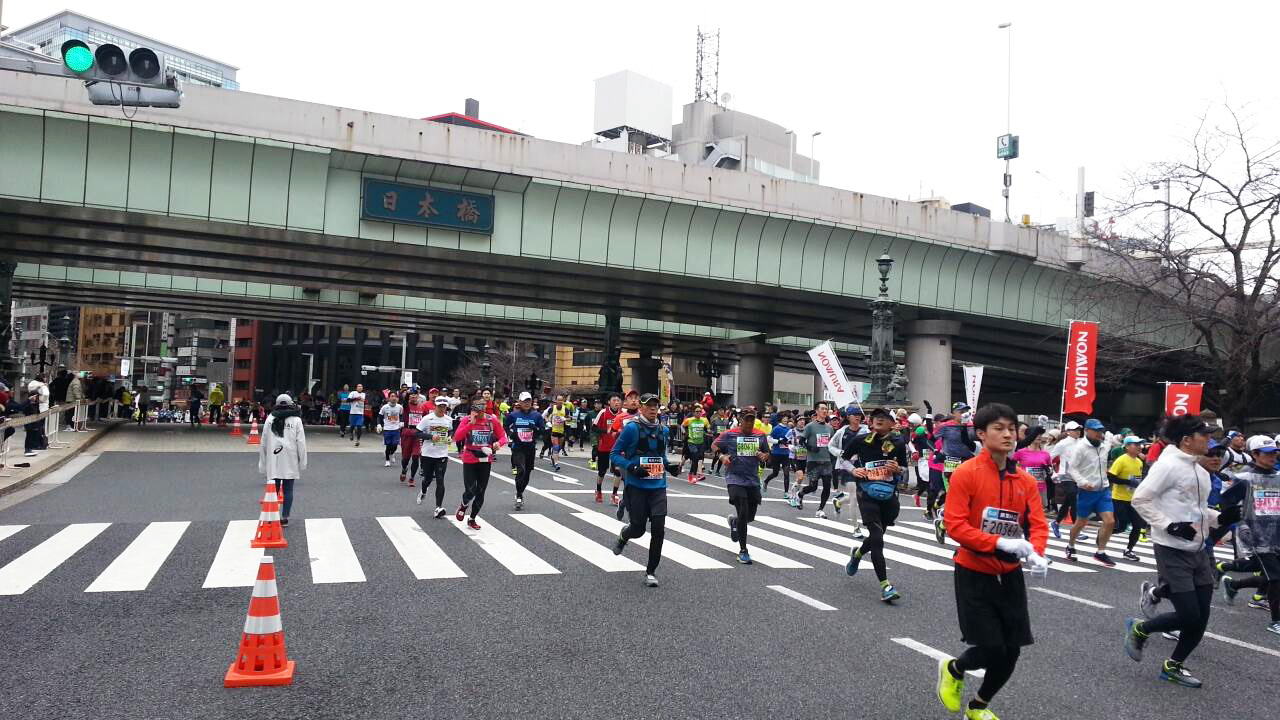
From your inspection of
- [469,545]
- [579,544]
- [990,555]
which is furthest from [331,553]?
[990,555]

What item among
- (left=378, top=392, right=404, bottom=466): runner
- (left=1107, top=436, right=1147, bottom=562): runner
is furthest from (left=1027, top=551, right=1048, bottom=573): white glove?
(left=378, top=392, right=404, bottom=466): runner

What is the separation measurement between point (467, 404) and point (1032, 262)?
91.0 ft

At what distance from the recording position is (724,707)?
17.5ft

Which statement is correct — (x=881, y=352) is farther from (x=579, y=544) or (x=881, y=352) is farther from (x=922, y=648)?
(x=922, y=648)

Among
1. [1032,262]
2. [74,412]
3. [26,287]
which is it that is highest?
[1032,262]

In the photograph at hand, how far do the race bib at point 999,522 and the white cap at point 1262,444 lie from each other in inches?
182

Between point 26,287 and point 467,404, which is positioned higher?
point 26,287

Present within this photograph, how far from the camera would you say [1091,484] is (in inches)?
488

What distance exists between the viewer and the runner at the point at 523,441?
587 inches

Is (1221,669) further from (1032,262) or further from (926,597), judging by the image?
(1032,262)

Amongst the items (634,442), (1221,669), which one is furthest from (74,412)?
(1221,669)

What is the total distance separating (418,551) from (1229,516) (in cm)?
837

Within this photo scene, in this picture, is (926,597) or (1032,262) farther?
(1032,262)

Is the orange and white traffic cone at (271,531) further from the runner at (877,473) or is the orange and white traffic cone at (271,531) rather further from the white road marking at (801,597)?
the runner at (877,473)
